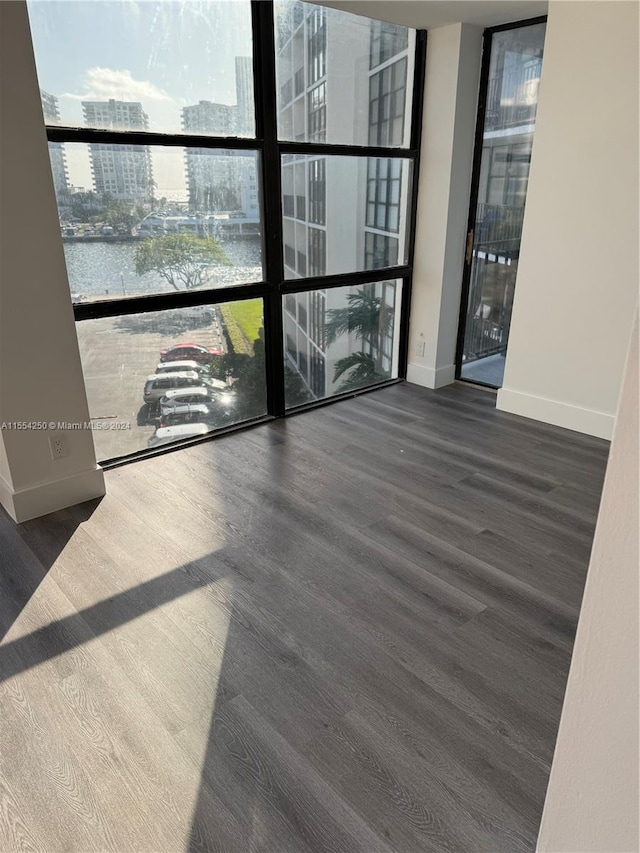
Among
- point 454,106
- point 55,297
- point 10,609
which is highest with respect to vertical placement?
point 454,106

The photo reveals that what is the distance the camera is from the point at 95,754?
1619 millimetres

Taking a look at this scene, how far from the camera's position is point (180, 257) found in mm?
3207

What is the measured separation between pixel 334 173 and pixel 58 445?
94.1 inches

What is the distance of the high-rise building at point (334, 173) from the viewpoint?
3463 mm

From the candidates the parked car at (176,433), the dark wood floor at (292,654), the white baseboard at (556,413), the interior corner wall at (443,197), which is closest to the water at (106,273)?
the parked car at (176,433)

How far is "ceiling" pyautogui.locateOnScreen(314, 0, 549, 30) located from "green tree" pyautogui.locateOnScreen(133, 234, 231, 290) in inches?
58.5

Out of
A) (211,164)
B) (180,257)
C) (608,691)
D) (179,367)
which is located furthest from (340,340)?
(608,691)

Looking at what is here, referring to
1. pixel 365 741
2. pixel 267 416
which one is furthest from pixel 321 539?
pixel 267 416

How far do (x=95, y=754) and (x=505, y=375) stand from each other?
3.32 meters

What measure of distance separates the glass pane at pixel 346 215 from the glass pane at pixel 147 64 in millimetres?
539

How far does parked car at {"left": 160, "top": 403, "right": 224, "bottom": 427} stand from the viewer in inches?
136

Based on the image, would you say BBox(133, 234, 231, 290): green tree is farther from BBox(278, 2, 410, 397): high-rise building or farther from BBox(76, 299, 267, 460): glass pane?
BBox(278, 2, 410, 397): high-rise building

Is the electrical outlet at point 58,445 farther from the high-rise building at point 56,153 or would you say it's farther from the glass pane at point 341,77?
the glass pane at point 341,77

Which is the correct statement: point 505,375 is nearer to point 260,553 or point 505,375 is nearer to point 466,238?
point 466,238
